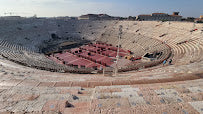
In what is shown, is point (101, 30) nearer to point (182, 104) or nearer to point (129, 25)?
point (129, 25)

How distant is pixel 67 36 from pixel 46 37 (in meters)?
13.0

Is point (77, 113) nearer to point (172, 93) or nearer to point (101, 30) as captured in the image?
point (172, 93)

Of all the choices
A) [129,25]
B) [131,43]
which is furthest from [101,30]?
[131,43]

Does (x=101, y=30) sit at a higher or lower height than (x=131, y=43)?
higher

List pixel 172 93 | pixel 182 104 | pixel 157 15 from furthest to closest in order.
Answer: pixel 157 15 < pixel 172 93 < pixel 182 104

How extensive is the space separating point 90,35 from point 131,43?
28.1m

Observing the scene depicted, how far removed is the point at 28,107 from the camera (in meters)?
5.78

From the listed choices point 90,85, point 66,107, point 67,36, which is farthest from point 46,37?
point 66,107

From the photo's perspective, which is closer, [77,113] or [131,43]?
[77,113]

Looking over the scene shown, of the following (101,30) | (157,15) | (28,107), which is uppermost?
(157,15)

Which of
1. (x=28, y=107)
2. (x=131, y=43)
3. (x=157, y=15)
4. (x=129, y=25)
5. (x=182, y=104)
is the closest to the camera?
(x=182, y=104)

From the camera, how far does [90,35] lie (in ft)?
214

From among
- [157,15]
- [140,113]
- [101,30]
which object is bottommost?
[140,113]

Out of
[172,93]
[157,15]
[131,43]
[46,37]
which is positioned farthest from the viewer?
[157,15]
